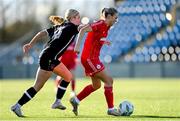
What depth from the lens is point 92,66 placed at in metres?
11.3

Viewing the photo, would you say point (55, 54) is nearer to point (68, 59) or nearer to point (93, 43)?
point (93, 43)

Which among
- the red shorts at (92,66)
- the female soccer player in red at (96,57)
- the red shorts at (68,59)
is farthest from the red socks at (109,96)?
the red shorts at (68,59)

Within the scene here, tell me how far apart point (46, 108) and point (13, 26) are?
3870 centimetres

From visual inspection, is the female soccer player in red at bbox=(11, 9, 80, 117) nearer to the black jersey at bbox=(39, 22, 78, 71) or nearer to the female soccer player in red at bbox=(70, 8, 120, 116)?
the black jersey at bbox=(39, 22, 78, 71)

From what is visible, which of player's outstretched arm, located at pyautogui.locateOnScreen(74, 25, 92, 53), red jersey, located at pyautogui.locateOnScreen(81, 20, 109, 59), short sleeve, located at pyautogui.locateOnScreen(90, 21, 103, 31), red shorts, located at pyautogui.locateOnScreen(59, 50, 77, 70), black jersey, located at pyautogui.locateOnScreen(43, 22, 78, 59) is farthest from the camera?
red shorts, located at pyautogui.locateOnScreen(59, 50, 77, 70)

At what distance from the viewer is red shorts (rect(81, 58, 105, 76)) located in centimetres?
1130

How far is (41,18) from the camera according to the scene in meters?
44.1

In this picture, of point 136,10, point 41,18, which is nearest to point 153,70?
point 136,10

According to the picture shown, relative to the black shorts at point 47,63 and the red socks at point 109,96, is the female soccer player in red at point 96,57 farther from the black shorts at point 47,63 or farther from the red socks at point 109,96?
the black shorts at point 47,63

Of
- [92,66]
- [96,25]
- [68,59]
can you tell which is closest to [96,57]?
[92,66]

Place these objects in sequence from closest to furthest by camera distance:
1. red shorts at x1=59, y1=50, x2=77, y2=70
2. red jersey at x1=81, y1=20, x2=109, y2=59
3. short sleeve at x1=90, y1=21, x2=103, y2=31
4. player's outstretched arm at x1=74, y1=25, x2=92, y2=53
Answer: player's outstretched arm at x1=74, y1=25, x2=92, y2=53 < short sleeve at x1=90, y1=21, x2=103, y2=31 < red jersey at x1=81, y1=20, x2=109, y2=59 < red shorts at x1=59, y1=50, x2=77, y2=70

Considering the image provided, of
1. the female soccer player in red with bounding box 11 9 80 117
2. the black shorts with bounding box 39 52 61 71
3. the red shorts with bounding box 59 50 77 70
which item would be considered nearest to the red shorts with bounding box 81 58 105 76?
the female soccer player in red with bounding box 11 9 80 117

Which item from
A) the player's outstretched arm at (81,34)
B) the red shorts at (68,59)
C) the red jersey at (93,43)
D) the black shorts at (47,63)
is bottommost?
the red shorts at (68,59)

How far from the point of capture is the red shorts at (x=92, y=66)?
11305 millimetres
